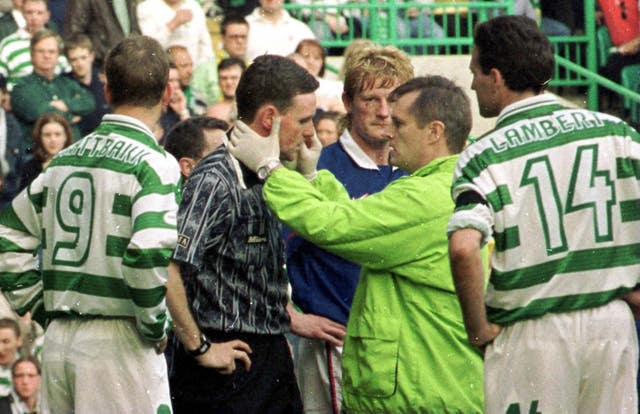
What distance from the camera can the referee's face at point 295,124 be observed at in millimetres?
6105

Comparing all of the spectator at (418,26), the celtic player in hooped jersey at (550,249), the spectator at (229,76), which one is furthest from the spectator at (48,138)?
the celtic player in hooped jersey at (550,249)

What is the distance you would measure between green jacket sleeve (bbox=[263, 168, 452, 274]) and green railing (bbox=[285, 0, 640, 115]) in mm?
9867

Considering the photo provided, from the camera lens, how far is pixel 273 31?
1466cm

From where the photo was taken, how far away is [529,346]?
5.46 m

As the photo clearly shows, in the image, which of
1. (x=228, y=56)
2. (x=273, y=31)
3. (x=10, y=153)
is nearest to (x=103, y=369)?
(x=10, y=153)

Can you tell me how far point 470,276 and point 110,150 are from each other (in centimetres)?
150

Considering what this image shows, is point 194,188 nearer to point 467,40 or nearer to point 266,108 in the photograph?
point 266,108

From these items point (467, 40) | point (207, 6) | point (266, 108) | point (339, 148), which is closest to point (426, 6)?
point (467, 40)

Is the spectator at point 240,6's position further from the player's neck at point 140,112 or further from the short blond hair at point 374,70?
the player's neck at point 140,112

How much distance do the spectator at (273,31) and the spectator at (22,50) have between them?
Result: 2174 mm

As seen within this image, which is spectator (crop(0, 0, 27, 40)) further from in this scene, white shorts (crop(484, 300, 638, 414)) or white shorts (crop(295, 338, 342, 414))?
white shorts (crop(484, 300, 638, 414))

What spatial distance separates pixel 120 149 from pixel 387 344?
1318 millimetres

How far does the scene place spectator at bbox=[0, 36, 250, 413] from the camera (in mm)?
5652

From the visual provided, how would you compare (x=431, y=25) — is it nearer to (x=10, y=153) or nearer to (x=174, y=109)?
(x=174, y=109)
